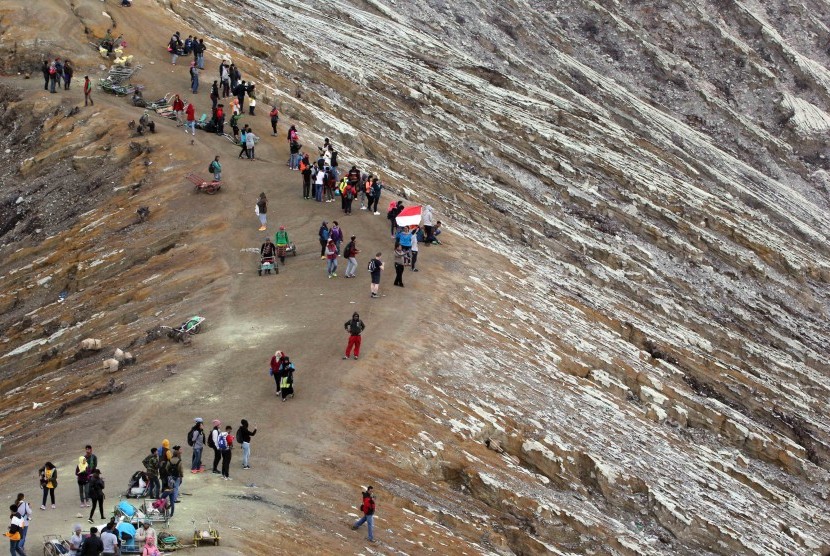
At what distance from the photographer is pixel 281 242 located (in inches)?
1550

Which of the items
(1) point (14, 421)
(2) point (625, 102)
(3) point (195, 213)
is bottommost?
(1) point (14, 421)

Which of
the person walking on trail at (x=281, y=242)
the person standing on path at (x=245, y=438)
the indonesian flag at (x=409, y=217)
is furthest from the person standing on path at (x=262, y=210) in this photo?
the person standing on path at (x=245, y=438)

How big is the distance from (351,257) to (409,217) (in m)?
3.99

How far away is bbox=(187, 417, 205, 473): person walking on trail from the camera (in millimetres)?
26047

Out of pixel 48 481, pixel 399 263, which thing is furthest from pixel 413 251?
pixel 48 481

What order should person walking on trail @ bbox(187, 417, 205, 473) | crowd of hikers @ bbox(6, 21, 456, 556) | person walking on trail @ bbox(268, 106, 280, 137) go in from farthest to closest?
person walking on trail @ bbox(268, 106, 280, 137) < person walking on trail @ bbox(187, 417, 205, 473) < crowd of hikers @ bbox(6, 21, 456, 556)

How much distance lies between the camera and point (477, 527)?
28.4 m

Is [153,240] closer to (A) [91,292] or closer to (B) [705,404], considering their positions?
(A) [91,292]

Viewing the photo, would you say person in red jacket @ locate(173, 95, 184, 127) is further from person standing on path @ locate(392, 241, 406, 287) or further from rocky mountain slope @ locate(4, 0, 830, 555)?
person standing on path @ locate(392, 241, 406, 287)

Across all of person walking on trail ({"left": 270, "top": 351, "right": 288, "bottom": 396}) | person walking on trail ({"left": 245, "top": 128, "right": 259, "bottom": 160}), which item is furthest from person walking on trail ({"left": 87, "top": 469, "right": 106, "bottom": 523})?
person walking on trail ({"left": 245, "top": 128, "right": 259, "bottom": 160})

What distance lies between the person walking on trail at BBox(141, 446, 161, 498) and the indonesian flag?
1757 centimetres

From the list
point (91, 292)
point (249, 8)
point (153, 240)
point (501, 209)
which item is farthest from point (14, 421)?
point (249, 8)

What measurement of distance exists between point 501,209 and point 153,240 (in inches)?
870

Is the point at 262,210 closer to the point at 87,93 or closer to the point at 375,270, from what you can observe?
the point at 375,270
